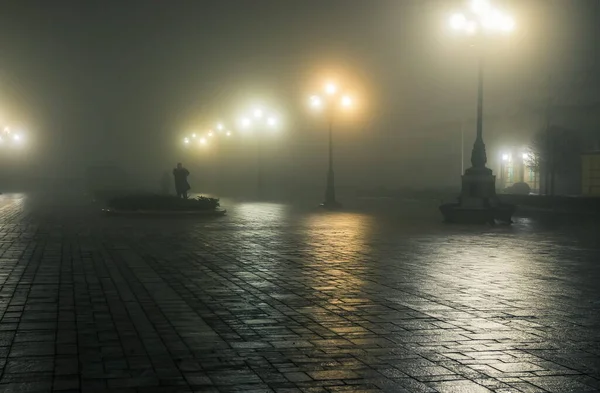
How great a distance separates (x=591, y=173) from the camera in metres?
43.4

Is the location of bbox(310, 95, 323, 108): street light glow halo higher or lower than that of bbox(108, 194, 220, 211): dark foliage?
higher

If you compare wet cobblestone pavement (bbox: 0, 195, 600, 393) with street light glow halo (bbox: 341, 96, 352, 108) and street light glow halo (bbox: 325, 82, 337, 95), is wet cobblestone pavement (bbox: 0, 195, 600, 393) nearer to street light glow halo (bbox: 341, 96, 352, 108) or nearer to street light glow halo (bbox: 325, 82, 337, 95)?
street light glow halo (bbox: 325, 82, 337, 95)

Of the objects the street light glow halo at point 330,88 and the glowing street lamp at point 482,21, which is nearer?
the glowing street lamp at point 482,21

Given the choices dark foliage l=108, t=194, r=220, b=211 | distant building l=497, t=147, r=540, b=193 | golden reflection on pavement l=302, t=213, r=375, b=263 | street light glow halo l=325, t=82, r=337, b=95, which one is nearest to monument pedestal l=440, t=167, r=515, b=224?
golden reflection on pavement l=302, t=213, r=375, b=263

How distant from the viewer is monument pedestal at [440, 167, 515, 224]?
2558 centimetres

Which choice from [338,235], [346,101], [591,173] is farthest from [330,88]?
[338,235]

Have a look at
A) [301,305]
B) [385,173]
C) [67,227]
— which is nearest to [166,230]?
[67,227]

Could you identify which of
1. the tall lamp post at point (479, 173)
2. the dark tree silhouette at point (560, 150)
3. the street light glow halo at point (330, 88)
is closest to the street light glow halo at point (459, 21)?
the tall lamp post at point (479, 173)

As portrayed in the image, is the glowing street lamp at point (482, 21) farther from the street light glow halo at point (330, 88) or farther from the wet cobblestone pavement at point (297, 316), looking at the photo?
the street light glow halo at point (330, 88)

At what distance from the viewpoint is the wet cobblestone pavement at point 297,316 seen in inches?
240

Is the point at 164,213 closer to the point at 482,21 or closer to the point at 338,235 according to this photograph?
→ the point at 338,235

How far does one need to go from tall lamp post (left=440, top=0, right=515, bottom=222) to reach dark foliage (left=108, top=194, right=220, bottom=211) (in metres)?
8.30

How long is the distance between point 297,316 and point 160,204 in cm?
2040

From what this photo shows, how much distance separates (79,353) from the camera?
6.80 metres
